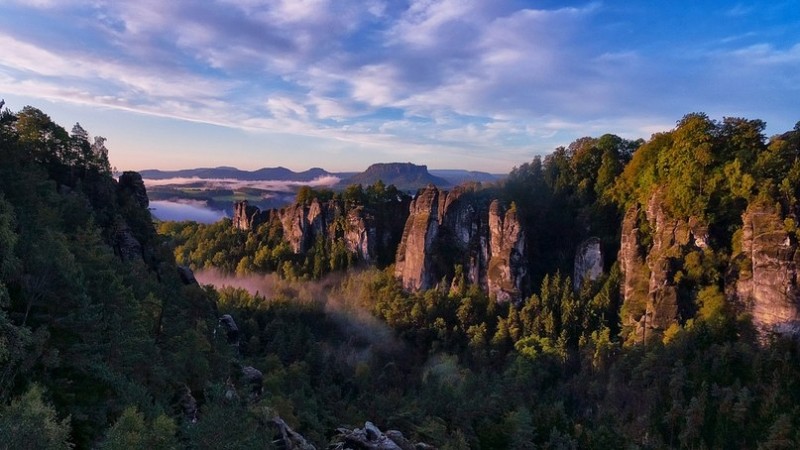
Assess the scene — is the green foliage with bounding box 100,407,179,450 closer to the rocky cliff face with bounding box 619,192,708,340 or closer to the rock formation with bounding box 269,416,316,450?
the rock formation with bounding box 269,416,316,450

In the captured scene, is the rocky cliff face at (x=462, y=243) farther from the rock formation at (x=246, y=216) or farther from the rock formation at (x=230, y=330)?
the rock formation at (x=246, y=216)

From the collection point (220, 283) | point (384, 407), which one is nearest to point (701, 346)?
point (384, 407)

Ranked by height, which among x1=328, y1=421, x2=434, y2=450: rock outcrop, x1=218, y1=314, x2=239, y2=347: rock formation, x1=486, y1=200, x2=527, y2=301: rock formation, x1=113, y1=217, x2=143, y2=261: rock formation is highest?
x1=113, y1=217, x2=143, y2=261: rock formation

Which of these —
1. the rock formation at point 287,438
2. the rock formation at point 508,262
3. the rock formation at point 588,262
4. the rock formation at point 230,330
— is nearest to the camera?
the rock formation at point 287,438

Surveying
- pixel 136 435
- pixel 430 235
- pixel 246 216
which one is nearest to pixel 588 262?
pixel 430 235

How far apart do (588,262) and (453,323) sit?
24616mm

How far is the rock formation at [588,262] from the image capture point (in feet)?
279

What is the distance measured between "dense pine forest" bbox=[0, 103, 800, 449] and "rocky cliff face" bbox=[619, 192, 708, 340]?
0.94 feet

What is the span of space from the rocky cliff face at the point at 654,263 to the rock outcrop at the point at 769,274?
5.99m

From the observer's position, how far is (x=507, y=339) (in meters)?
81.9

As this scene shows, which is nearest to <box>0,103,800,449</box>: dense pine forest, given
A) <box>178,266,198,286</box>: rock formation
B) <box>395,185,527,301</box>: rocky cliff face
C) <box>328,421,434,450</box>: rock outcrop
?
<box>328,421,434,450</box>: rock outcrop

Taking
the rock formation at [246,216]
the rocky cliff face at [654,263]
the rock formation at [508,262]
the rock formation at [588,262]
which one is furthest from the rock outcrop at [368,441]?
the rock formation at [246,216]

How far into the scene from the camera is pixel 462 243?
331 ft

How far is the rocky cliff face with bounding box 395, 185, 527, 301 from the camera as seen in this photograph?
298ft
